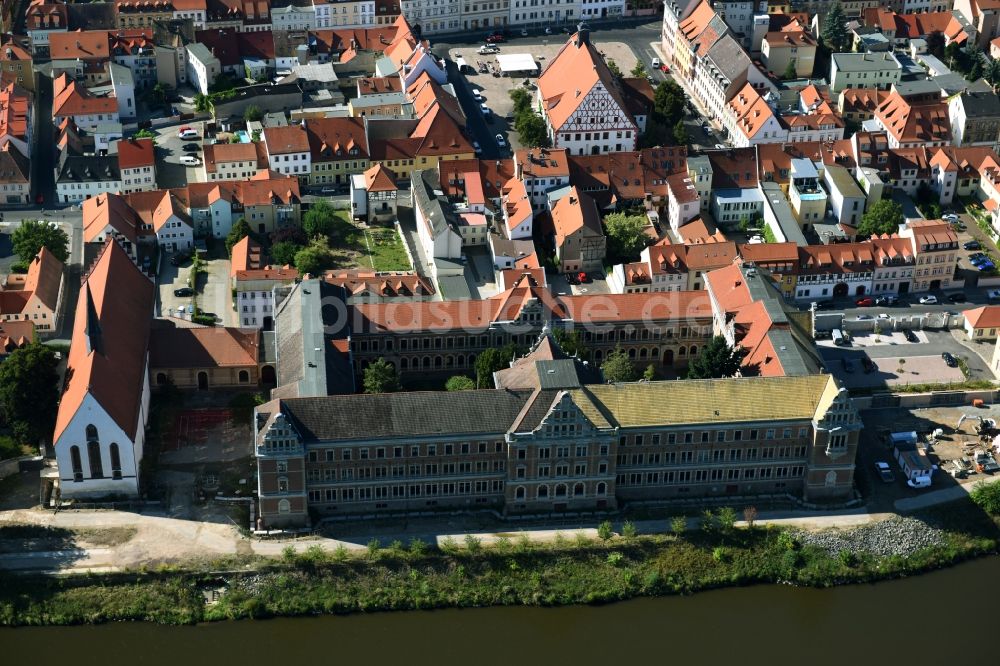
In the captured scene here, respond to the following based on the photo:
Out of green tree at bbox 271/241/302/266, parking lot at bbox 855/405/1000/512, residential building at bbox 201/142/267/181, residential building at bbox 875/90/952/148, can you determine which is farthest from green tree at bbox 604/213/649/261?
residential building at bbox 201/142/267/181

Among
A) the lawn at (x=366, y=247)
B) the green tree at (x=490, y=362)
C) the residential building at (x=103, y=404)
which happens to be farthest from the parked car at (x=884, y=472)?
the residential building at (x=103, y=404)

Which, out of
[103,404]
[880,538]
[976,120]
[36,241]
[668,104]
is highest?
[668,104]

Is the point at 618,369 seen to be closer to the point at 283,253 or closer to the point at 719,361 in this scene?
the point at 719,361

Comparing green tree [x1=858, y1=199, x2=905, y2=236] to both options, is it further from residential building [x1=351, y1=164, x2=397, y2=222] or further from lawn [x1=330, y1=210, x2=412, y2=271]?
residential building [x1=351, y1=164, x2=397, y2=222]

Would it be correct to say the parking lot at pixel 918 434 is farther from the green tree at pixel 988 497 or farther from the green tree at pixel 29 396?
the green tree at pixel 29 396

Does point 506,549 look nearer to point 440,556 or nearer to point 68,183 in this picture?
point 440,556

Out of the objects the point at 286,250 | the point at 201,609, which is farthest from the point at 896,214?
the point at 201,609

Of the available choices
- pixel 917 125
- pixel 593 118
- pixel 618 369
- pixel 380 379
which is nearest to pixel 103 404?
pixel 380 379
